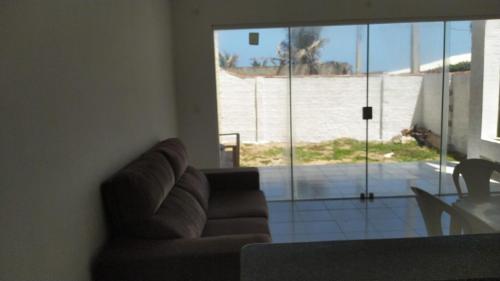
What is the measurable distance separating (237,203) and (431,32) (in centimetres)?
309

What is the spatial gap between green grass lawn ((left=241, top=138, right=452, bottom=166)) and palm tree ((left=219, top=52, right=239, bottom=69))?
993 mm

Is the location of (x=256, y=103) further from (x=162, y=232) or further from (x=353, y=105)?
(x=162, y=232)

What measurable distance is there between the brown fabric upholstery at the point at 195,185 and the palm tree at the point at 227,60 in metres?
1.62

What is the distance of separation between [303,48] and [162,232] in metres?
3.06

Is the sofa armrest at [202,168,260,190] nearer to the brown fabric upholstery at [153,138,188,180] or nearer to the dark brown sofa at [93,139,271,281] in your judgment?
the brown fabric upholstery at [153,138,188,180]

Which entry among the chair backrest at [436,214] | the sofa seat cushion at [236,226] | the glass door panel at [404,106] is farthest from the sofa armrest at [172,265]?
the glass door panel at [404,106]

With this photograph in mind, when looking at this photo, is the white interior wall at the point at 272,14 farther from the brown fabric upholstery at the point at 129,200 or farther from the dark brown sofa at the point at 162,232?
the brown fabric upholstery at the point at 129,200

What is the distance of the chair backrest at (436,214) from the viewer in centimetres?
194

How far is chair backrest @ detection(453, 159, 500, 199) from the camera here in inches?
113

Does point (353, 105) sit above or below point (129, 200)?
above

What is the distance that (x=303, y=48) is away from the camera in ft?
14.8

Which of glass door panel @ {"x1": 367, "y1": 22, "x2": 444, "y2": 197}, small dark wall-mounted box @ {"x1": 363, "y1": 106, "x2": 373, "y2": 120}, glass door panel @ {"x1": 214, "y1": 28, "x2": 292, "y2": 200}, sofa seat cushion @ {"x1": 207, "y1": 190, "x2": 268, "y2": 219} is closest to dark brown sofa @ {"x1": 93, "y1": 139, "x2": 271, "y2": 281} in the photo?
sofa seat cushion @ {"x1": 207, "y1": 190, "x2": 268, "y2": 219}

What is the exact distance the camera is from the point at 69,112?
5.76 feet

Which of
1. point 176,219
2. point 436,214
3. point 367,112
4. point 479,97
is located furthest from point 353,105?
point 176,219
